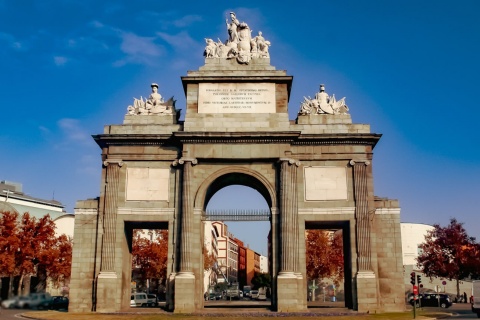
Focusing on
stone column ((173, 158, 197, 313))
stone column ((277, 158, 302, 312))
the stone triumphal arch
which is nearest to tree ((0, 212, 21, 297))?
the stone triumphal arch

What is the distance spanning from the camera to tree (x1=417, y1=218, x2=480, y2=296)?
224 feet

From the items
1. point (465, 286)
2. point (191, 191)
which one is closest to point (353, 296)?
point (191, 191)

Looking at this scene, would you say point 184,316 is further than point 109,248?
No

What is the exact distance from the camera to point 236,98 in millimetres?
39844

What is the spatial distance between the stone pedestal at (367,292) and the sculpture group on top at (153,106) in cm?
1867

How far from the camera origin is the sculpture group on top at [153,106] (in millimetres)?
40719

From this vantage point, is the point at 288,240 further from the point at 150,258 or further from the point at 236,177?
the point at 150,258

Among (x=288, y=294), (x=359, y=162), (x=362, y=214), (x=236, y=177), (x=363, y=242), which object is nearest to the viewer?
(x=288, y=294)

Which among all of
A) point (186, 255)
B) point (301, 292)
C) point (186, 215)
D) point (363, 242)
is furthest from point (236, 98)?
point (301, 292)

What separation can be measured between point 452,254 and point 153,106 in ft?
161

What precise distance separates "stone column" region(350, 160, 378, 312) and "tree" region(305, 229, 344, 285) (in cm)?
3052

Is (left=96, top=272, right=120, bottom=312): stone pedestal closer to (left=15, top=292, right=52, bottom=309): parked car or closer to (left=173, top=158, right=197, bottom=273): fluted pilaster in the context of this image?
(left=15, top=292, right=52, bottom=309): parked car

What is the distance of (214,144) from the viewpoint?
38844 mm

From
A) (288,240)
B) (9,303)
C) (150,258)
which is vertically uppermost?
(288,240)
